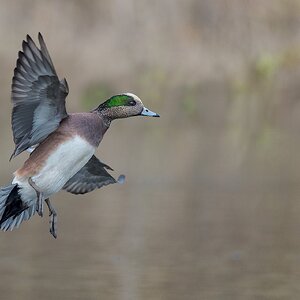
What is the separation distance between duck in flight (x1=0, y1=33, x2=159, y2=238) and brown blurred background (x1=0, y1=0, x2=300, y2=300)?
32.3 inches

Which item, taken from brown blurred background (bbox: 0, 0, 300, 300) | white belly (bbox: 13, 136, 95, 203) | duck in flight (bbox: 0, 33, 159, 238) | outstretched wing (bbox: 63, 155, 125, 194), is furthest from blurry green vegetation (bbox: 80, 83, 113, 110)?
white belly (bbox: 13, 136, 95, 203)

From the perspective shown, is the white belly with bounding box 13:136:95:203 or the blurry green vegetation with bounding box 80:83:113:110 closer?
the white belly with bounding box 13:136:95:203

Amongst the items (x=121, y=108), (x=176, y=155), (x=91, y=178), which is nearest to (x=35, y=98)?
(x=121, y=108)

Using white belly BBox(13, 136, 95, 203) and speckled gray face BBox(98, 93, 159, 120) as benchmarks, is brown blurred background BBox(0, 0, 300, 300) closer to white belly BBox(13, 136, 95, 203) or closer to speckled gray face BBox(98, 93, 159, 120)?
white belly BBox(13, 136, 95, 203)

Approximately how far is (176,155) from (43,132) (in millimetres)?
8145

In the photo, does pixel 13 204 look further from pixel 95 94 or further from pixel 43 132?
pixel 95 94

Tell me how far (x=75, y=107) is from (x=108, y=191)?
776cm

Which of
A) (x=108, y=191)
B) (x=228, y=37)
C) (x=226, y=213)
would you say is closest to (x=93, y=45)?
(x=228, y=37)

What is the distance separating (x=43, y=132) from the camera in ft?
24.3

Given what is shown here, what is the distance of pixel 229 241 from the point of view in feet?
32.7

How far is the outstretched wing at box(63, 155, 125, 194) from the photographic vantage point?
8.26m

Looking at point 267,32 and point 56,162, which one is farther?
point 267,32

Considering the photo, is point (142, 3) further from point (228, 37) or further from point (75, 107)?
point (75, 107)

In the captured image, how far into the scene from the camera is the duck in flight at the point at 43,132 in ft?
23.7
